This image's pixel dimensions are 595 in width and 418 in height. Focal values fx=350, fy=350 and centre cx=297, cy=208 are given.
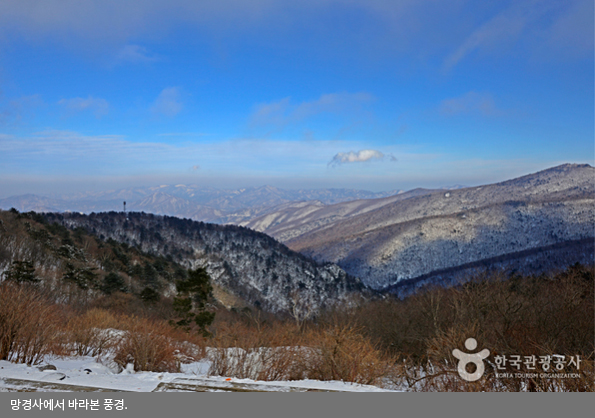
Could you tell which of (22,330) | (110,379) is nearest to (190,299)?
(22,330)

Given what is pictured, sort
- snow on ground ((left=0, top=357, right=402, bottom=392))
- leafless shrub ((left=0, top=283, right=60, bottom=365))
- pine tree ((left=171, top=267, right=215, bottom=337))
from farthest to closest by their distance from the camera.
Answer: pine tree ((left=171, top=267, right=215, bottom=337)) < leafless shrub ((left=0, top=283, right=60, bottom=365)) < snow on ground ((left=0, top=357, right=402, bottom=392))

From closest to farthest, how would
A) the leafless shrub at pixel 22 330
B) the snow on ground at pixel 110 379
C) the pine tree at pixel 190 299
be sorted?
the snow on ground at pixel 110 379 → the leafless shrub at pixel 22 330 → the pine tree at pixel 190 299

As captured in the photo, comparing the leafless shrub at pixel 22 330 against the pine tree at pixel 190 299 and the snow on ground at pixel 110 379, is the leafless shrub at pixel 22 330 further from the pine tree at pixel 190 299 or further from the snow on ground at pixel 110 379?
the pine tree at pixel 190 299

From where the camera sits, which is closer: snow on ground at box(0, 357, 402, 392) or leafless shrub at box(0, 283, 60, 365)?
snow on ground at box(0, 357, 402, 392)

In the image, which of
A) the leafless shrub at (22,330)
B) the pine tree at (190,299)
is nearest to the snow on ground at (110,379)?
the leafless shrub at (22,330)

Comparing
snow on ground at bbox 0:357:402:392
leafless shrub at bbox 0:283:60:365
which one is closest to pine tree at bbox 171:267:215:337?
snow on ground at bbox 0:357:402:392

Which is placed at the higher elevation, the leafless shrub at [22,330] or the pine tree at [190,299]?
the leafless shrub at [22,330]

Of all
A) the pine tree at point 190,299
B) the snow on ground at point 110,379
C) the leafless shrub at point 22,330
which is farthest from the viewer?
the pine tree at point 190,299

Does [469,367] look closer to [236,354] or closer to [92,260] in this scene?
[236,354]

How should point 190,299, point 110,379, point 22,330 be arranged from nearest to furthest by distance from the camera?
1. point 110,379
2. point 22,330
3. point 190,299

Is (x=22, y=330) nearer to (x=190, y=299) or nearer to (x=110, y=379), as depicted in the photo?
(x=110, y=379)

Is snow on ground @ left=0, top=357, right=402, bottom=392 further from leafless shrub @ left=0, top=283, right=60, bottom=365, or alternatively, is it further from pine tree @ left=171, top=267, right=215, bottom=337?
pine tree @ left=171, top=267, right=215, bottom=337

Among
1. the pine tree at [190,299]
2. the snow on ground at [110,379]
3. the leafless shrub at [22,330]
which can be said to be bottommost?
the pine tree at [190,299]

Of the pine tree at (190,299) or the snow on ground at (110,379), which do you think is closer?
the snow on ground at (110,379)
